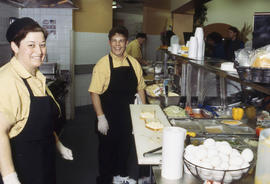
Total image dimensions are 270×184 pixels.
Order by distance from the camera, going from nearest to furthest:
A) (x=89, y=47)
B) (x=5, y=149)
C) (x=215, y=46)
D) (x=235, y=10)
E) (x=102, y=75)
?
(x=5, y=149)
(x=102, y=75)
(x=215, y=46)
(x=89, y=47)
(x=235, y=10)

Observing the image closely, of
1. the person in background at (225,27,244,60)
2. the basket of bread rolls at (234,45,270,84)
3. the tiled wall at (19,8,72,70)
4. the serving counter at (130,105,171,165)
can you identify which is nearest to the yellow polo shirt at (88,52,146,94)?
the serving counter at (130,105,171,165)

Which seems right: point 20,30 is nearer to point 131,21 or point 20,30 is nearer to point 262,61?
point 262,61

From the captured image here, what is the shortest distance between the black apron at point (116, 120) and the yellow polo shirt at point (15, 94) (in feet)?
4.26

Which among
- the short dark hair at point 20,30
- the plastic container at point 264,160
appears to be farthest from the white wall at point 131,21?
the plastic container at point 264,160

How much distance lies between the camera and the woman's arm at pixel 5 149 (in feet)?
5.30

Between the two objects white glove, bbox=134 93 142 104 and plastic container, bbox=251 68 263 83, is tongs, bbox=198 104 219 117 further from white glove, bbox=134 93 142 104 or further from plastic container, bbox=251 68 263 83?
plastic container, bbox=251 68 263 83

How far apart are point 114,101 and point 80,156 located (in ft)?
4.67

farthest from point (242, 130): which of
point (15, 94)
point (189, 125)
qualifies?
point (15, 94)

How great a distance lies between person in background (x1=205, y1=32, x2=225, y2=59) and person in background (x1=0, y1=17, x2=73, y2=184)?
17.3 ft

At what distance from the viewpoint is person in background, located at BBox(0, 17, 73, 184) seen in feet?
5.40

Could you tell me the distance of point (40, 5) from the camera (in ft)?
17.2

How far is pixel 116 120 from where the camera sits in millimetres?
3168

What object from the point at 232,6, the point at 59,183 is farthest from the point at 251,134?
the point at 232,6

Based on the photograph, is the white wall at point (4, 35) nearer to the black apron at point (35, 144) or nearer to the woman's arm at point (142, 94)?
the woman's arm at point (142, 94)
